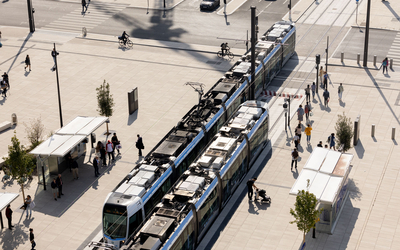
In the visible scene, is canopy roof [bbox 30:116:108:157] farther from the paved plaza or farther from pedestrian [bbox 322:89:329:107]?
pedestrian [bbox 322:89:329:107]

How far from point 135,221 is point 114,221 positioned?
96 cm

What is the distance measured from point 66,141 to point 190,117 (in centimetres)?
741

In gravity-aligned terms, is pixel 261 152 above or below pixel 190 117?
below

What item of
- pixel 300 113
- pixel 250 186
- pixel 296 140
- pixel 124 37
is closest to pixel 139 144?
pixel 250 186

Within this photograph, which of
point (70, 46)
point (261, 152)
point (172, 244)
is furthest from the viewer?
point (70, 46)

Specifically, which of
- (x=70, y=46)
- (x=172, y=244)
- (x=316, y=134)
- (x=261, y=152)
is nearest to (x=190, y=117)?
(x=261, y=152)

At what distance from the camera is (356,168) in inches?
1426

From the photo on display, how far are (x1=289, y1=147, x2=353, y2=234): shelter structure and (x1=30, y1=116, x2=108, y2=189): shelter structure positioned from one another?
529 inches

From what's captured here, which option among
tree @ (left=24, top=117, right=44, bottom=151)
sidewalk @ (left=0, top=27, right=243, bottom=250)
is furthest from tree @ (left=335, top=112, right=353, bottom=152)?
tree @ (left=24, top=117, right=44, bottom=151)

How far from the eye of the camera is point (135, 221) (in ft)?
94.2

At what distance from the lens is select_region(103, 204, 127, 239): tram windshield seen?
28359 millimetres

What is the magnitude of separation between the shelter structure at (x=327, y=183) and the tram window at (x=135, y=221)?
7.18m

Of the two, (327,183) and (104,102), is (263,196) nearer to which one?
(327,183)

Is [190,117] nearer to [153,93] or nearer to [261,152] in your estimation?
[261,152]
